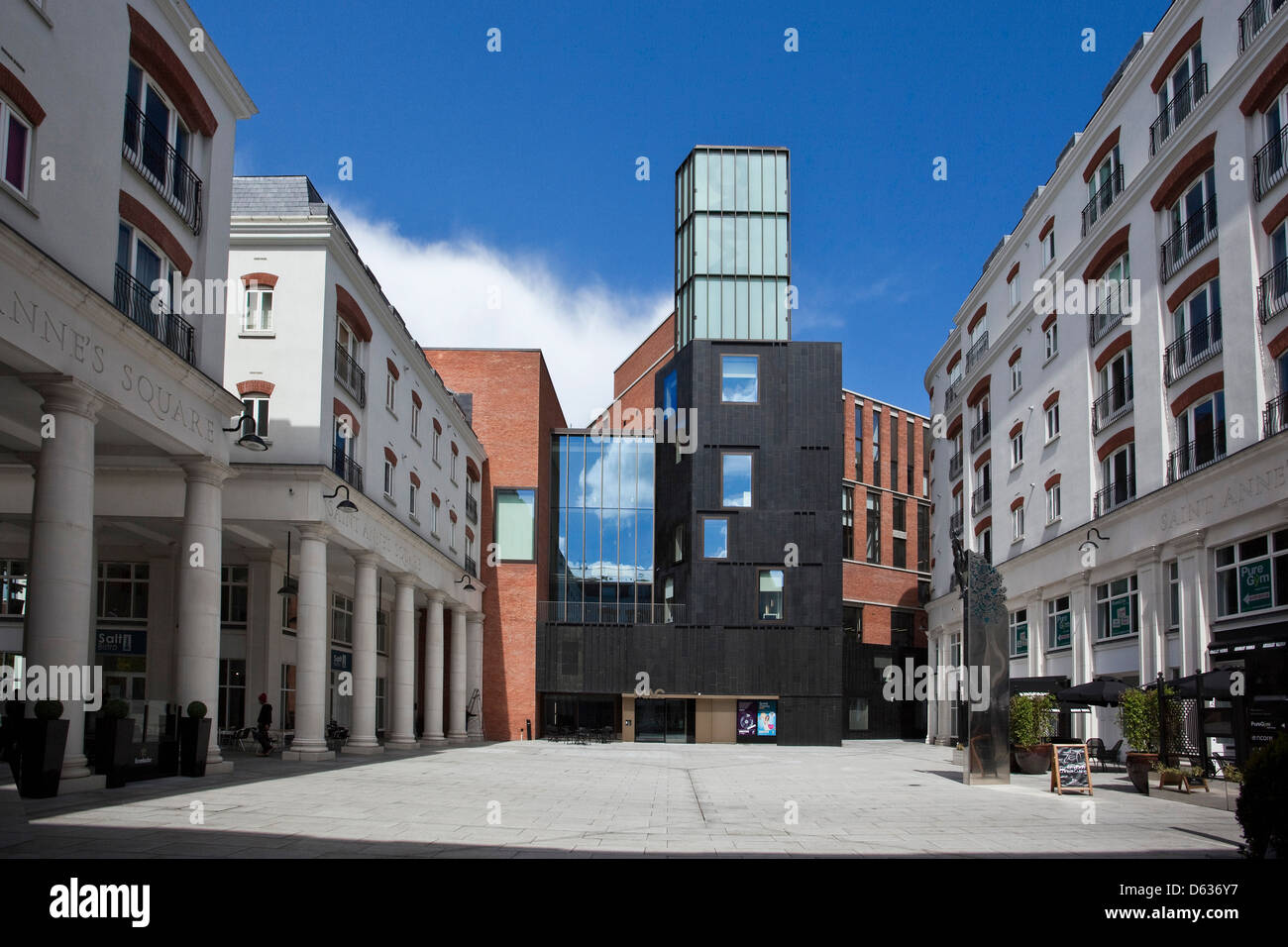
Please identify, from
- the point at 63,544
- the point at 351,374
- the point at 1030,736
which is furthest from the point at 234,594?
the point at 1030,736

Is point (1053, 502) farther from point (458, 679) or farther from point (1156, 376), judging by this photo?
point (458, 679)

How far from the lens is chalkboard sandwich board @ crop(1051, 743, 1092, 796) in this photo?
71.5 ft

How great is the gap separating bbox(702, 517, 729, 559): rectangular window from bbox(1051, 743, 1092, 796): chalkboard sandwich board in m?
33.0

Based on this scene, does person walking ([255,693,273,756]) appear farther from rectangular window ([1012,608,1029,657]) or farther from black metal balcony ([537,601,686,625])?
rectangular window ([1012,608,1029,657])

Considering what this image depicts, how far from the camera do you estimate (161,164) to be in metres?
20.5

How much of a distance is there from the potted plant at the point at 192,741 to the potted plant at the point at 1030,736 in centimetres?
1796

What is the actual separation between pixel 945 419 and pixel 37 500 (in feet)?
157

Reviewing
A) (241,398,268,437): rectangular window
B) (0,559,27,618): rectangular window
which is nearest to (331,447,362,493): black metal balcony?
(241,398,268,437): rectangular window

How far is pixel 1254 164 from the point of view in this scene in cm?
2614

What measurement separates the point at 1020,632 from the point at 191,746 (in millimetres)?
34704

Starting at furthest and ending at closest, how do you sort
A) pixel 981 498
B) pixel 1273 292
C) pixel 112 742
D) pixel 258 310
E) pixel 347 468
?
pixel 981 498 → pixel 347 468 → pixel 258 310 → pixel 1273 292 → pixel 112 742

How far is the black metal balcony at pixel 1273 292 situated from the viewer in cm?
2484

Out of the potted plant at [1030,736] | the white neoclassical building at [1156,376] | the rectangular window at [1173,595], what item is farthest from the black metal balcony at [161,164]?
the rectangular window at [1173,595]
